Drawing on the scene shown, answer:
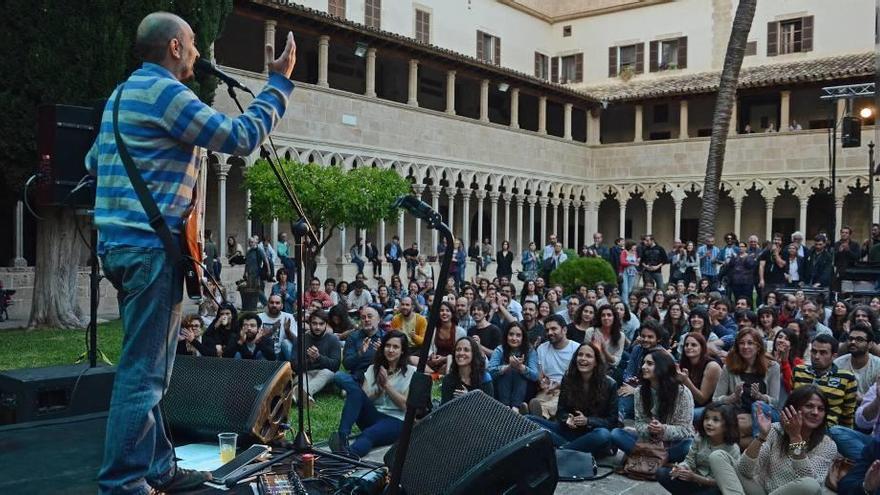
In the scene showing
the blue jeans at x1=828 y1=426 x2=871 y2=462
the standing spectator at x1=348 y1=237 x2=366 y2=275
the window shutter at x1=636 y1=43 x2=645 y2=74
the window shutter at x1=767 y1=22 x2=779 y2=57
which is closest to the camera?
the blue jeans at x1=828 y1=426 x2=871 y2=462

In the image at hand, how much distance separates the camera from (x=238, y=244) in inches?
848

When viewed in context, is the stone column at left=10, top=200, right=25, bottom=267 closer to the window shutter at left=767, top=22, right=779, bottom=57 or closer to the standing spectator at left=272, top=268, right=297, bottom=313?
the standing spectator at left=272, top=268, right=297, bottom=313

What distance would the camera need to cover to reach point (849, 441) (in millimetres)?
5406

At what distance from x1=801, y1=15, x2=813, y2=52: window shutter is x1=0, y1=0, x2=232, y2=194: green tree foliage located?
24544 mm

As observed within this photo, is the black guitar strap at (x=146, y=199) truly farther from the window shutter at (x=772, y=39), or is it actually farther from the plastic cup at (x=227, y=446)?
the window shutter at (x=772, y=39)

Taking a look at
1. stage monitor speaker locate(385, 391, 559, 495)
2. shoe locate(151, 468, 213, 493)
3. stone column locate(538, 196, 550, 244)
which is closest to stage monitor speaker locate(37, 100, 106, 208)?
shoe locate(151, 468, 213, 493)

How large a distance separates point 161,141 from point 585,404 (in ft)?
15.1

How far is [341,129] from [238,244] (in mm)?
4226

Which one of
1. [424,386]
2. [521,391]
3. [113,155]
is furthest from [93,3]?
[424,386]

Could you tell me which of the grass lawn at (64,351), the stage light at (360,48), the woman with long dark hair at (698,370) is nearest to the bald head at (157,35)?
the grass lawn at (64,351)

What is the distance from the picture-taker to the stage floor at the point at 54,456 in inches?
134

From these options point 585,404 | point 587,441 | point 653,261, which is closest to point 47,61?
point 585,404

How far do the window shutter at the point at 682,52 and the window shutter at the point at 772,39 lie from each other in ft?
9.88

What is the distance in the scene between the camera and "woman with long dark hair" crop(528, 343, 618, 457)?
21.0ft
